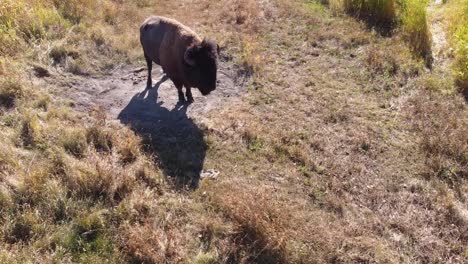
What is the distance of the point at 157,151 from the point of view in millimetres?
6938

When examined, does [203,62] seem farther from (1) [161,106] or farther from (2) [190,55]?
(1) [161,106]

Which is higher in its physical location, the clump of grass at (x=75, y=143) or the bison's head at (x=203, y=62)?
the bison's head at (x=203, y=62)

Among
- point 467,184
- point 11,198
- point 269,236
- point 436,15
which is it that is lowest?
point 11,198

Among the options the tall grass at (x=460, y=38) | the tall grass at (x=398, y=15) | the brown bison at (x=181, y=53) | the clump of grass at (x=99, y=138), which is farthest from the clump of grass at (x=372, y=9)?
the clump of grass at (x=99, y=138)

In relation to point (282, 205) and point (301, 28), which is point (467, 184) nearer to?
point (282, 205)

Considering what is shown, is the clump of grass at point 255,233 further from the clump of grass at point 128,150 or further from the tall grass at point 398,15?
the tall grass at point 398,15

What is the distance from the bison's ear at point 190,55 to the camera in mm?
7016

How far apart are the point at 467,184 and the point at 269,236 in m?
3.46

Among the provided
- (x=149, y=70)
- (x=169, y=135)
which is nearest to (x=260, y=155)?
(x=169, y=135)

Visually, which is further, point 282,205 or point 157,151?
point 157,151

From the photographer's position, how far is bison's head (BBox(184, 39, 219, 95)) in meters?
7.01

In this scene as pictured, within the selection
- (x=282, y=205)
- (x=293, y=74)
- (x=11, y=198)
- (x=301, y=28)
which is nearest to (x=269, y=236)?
(x=282, y=205)

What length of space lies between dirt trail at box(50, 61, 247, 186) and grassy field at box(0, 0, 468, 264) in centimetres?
23

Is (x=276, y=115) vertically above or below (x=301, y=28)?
below
